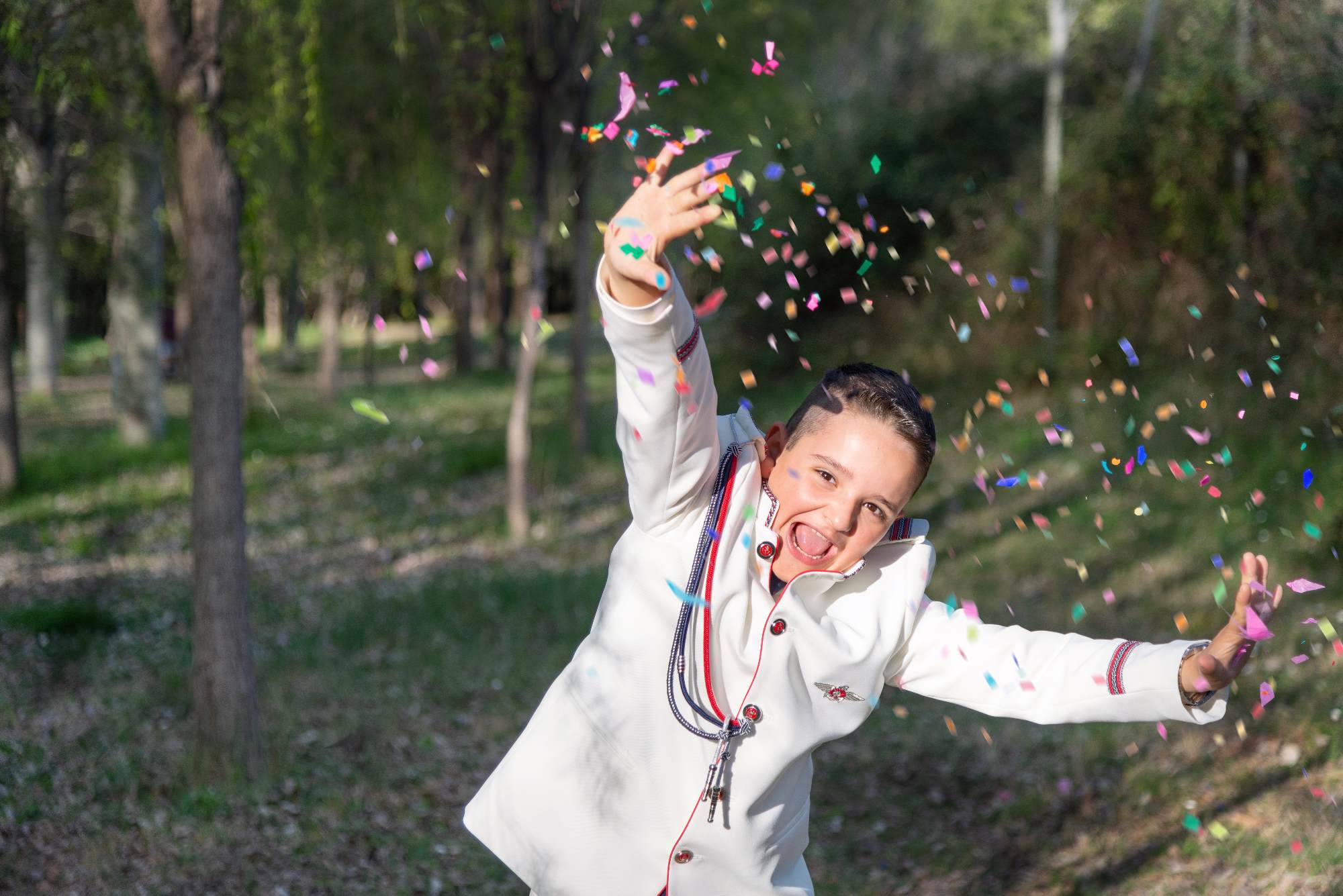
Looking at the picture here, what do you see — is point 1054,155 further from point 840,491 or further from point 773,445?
point 840,491

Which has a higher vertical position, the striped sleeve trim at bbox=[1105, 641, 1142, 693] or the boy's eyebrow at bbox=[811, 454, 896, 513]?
the boy's eyebrow at bbox=[811, 454, 896, 513]

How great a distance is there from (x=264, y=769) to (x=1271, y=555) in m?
6.78

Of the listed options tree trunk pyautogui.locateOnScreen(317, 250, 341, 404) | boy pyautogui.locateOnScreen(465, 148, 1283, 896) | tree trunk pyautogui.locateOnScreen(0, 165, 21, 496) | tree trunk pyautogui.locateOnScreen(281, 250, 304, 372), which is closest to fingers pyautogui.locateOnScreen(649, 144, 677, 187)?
boy pyautogui.locateOnScreen(465, 148, 1283, 896)

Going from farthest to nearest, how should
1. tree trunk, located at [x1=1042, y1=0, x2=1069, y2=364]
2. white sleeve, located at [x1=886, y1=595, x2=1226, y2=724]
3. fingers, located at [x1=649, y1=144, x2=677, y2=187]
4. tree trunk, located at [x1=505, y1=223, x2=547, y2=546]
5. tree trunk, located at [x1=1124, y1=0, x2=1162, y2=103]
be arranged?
tree trunk, located at [x1=1042, y1=0, x2=1069, y2=364], tree trunk, located at [x1=1124, y1=0, x2=1162, y2=103], tree trunk, located at [x1=505, y1=223, x2=547, y2=546], white sleeve, located at [x1=886, y1=595, x2=1226, y2=724], fingers, located at [x1=649, y1=144, x2=677, y2=187]

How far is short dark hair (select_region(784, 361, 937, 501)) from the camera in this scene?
7.16 ft

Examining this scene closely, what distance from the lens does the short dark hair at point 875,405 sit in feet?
7.16

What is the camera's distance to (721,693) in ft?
7.38

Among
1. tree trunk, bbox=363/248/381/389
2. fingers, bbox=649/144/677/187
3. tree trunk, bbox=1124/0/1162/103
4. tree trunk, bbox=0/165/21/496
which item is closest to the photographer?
fingers, bbox=649/144/677/187

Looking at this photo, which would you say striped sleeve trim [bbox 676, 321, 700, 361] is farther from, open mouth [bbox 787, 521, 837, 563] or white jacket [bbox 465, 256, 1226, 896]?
open mouth [bbox 787, 521, 837, 563]

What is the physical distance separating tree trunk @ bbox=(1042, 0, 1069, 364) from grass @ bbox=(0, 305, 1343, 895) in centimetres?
163

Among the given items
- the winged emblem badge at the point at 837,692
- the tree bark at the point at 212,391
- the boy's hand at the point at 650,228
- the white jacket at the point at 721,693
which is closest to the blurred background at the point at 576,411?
the tree bark at the point at 212,391

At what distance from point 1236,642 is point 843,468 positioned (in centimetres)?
82

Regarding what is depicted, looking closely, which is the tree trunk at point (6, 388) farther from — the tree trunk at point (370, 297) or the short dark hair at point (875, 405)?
the short dark hair at point (875, 405)

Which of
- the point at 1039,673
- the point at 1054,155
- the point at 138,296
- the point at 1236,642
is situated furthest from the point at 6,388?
the point at 1054,155
